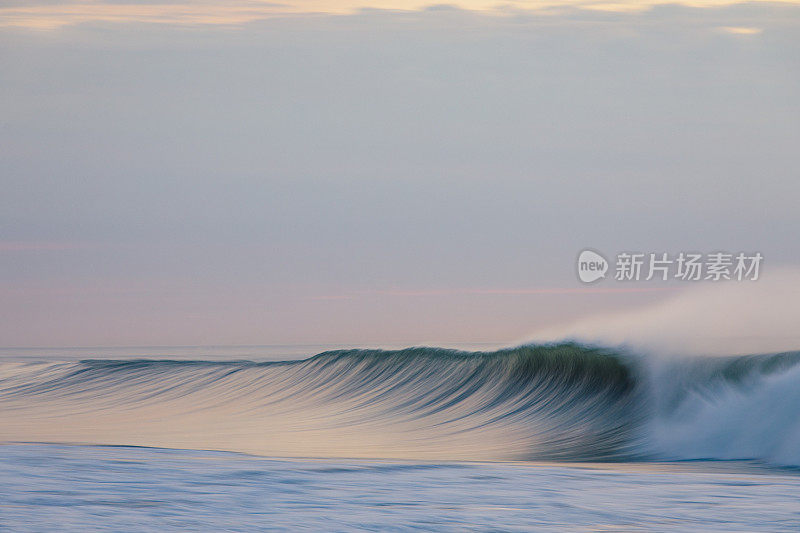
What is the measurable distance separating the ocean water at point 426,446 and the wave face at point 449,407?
35 millimetres

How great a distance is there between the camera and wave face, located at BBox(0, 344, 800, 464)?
9.16 meters

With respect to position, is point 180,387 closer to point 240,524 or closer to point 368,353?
point 368,353

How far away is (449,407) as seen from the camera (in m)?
13.4

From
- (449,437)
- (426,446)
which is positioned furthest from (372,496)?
(449,437)

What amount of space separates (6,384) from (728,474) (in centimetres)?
1645

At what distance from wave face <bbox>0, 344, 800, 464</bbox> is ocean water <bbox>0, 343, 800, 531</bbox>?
35 mm

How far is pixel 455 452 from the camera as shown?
931cm

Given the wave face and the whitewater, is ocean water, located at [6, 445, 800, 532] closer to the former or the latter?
the whitewater

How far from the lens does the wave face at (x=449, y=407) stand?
9.16 m

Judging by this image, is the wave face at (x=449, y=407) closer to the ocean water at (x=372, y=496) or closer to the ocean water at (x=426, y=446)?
the ocean water at (x=426, y=446)

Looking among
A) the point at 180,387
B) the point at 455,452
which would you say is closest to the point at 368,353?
the point at 180,387

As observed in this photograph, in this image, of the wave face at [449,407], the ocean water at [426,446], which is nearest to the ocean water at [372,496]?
the ocean water at [426,446]

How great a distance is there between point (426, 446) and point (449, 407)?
11.4ft

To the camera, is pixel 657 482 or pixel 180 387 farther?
pixel 180 387
